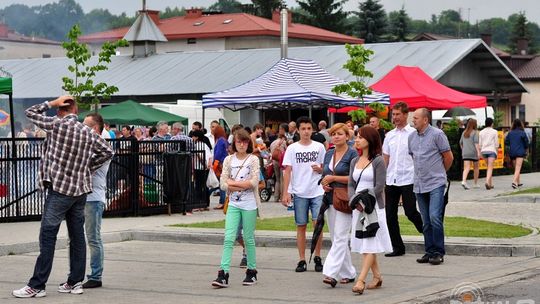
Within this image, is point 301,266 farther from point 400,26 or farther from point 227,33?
point 400,26

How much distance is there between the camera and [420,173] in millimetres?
12859

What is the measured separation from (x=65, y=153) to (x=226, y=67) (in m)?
41.0

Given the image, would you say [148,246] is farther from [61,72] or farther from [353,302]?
[61,72]

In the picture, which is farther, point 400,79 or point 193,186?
point 400,79

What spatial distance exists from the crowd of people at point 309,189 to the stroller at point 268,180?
34.1 ft

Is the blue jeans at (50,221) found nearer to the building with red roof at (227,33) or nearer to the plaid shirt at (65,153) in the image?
the plaid shirt at (65,153)

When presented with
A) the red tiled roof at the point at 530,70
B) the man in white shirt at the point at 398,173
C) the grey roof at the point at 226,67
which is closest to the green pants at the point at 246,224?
the man in white shirt at the point at 398,173

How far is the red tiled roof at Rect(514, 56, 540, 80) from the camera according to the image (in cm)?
8169

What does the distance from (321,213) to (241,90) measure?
1593 centimetres

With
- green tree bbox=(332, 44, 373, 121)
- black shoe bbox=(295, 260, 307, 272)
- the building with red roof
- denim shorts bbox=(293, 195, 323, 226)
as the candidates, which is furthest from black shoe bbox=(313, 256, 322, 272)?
the building with red roof

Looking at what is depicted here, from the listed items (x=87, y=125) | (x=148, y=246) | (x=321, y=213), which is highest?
(x=87, y=125)

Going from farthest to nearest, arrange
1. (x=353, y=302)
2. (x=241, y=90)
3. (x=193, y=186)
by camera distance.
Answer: (x=241, y=90) → (x=193, y=186) → (x=353, y=302)

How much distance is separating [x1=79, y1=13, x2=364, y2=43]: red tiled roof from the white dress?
67.3 m

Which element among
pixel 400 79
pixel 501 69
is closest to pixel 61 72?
pixel 501 69
